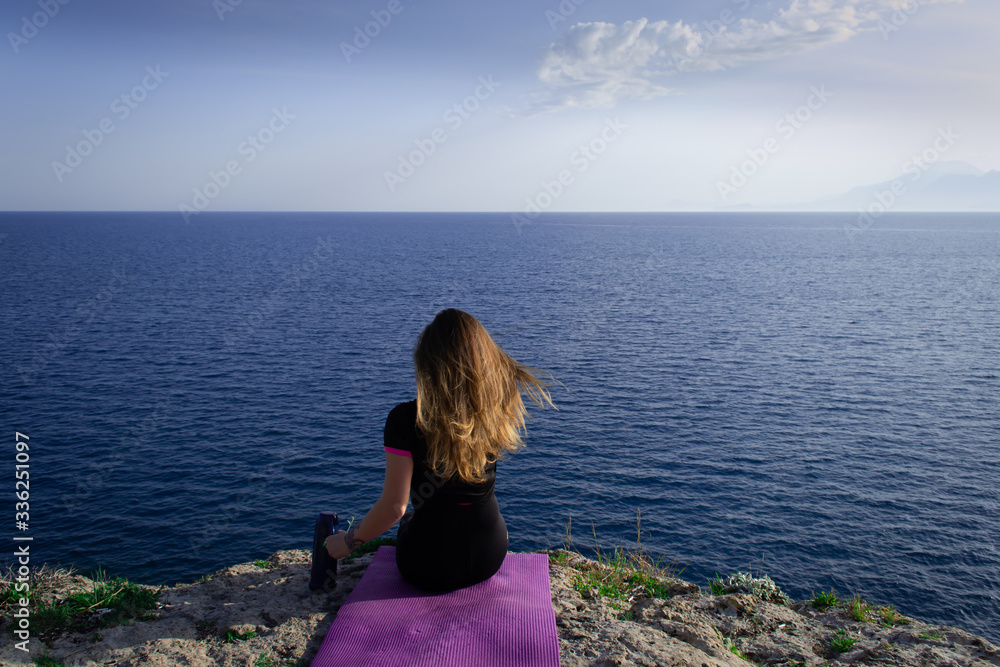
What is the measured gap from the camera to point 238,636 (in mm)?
6539

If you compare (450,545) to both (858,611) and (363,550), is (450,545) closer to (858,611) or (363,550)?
(363,550)

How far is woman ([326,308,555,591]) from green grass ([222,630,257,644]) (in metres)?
1.19

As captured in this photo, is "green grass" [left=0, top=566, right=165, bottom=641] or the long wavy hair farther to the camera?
"green grass" [left=0, top=566, right=165, bottom=641]

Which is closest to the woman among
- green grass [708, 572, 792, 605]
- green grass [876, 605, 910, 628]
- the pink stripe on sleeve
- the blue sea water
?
the pink stripe on sleeve

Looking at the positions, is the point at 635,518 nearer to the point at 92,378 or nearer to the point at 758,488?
the point at 758,488

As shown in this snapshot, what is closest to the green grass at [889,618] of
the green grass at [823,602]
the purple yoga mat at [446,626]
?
the green grass at [823,602]

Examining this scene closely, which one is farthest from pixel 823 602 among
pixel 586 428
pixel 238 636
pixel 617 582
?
pixel 586 428

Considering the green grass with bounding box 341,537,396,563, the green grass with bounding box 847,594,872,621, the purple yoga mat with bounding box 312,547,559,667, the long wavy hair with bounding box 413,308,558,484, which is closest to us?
the purple yoga mat with bounding box 312,547,559,667

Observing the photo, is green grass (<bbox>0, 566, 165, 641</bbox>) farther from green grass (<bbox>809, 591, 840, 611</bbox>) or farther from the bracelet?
Answer: green grass (<bbox>809, 591, 840, 611</bbox>)

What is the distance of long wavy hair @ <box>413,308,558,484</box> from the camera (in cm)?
595

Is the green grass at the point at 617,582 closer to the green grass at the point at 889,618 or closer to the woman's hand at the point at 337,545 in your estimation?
the green grass at the point at 889,618

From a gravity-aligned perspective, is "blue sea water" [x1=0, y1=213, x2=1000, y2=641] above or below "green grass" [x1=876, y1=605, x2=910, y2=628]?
below

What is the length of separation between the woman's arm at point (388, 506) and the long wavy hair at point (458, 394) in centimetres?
31

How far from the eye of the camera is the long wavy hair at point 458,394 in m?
5.95
